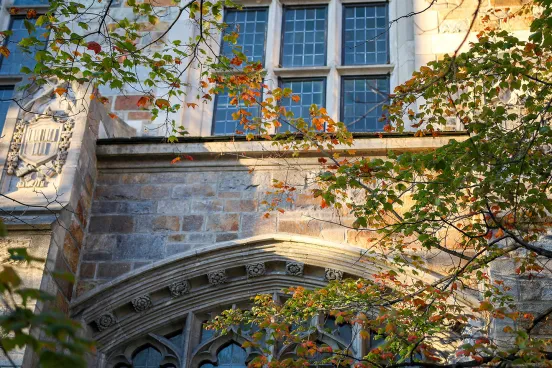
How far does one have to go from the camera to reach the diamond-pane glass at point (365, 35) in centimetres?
1112

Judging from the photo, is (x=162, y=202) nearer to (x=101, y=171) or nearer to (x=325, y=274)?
(x=101, y=171)

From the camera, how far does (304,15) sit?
11.6m

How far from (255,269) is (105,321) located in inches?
55.6

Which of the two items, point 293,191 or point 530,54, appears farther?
point 293,191

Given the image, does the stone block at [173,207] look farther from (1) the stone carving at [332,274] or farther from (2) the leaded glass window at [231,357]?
(1) the stone carving at [332,274]

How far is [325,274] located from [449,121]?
2405 mm

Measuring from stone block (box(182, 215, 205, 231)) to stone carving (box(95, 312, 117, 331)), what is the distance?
107 centimetres

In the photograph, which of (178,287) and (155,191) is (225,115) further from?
(178,287)

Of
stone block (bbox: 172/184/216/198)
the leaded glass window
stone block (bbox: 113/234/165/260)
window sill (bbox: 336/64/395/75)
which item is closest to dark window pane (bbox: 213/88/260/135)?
window sill (bbox: 336/64/395/75)

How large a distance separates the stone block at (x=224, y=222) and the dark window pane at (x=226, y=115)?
5.38 feet

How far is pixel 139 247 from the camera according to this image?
29.3 feet

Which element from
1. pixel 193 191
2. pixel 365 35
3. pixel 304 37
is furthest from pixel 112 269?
pixel 365 35

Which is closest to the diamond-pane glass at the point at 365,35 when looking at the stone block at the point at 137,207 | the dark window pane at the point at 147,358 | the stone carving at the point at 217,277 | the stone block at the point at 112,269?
the stone block at the point at 137,207

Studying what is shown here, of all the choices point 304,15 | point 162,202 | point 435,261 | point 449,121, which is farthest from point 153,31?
point 435,261
